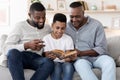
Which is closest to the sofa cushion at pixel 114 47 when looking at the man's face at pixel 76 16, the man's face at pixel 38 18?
the man's face at pixel 76 16

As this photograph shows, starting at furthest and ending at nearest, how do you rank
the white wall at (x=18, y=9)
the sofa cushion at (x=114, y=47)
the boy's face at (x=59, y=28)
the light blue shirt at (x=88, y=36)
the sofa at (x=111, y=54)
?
1. the white wall at (x=18, y=9)
2. the sofa cushion at (x=114, y=47)
3. the light blue shirt at (x=88, y=36)
4. the boy's face at (x=59, y=28)
5. the sofa at (x=111, y=54)

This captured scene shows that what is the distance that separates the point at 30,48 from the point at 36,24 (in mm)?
272

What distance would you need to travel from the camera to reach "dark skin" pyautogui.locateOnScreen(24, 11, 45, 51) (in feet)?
7.30

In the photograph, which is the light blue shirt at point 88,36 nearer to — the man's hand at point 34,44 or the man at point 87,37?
the man at point 87,37

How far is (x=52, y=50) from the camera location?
2.28m

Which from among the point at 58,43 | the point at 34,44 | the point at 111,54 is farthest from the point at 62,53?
the point at 111,54

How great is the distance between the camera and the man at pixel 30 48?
6.76 feet

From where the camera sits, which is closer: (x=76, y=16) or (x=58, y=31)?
(x=58, y=31)

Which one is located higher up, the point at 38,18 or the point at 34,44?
the point at 38,18

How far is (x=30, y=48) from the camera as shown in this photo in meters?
2.25

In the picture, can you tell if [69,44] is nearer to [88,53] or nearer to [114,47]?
[88,53]

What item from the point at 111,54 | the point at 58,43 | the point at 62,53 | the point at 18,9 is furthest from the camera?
the point at 18,9

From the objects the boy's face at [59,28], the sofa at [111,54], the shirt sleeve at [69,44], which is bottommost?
the sofa at [111,54]

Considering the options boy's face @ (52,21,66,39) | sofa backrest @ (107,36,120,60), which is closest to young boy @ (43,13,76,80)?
boy's face @ (52,21,66,39)
